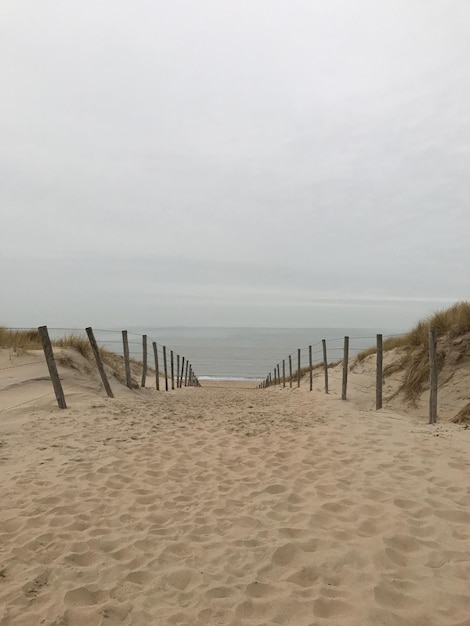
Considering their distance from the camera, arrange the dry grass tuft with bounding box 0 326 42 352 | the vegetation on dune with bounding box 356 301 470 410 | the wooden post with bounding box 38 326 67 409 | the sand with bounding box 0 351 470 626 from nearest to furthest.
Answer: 1. the sand with bounding box 0 351 470 626
2. the wooden post with bounding box 38 326 67 409
3. the vegetation on dune with bounding box 356 301 470 410
4. the dry grass tuft with bounding box 0 326 42 352

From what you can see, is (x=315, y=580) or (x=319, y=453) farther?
(x=319, y=453)

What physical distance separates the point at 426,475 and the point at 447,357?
6939mm

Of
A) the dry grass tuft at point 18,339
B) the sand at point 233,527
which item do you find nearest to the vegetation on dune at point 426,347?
the sand at point 233,527

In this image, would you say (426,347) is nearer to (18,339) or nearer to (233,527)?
(233,527)

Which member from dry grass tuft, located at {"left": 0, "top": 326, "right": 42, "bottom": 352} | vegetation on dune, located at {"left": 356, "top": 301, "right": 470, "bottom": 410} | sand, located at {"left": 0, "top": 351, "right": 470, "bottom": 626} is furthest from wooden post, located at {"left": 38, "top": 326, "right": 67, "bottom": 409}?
vegetation on dune, located at {"left": 356, "top": 301, "right": 470, "bottom": 410}

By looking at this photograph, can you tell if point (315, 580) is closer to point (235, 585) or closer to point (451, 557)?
point (235, 585)

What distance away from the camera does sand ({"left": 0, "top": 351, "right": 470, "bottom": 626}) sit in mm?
2457

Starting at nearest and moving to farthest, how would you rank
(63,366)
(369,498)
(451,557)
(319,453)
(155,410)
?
(451,557)
(369,498)
(319,453)
(155,410)
(63,366)

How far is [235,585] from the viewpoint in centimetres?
266

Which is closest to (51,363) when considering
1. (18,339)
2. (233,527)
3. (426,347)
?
(233,527)

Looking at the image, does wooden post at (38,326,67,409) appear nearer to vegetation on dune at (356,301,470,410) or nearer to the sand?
the sand

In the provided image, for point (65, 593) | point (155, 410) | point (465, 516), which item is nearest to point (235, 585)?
point (65, 593)

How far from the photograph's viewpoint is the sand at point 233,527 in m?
2.46

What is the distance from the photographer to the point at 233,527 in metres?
3.40
